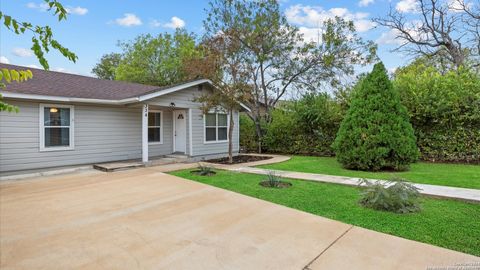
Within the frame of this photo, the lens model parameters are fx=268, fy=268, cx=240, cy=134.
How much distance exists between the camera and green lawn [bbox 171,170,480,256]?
11.3 ft

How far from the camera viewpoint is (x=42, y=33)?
5.41 feet

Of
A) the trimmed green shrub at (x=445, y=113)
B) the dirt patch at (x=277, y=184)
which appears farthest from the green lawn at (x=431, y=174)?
the dirt patch at (x=277, y=184)

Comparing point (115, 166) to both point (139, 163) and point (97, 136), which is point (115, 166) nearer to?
point (139, 163)

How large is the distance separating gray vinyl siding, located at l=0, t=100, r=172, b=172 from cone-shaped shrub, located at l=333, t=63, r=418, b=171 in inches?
305

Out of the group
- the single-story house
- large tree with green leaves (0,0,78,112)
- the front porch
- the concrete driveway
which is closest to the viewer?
large tree with green leaves (0,0,78,112)

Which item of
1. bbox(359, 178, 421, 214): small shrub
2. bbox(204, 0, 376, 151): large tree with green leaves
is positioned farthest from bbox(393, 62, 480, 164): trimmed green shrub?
bbox(359, 178, 421, 214): small shrub

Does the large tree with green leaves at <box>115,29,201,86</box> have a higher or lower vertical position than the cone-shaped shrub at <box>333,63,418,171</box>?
higher

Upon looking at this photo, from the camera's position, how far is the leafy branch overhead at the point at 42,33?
1.53m

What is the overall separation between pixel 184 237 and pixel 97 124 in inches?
314

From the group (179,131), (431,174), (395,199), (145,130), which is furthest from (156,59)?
(395,199)

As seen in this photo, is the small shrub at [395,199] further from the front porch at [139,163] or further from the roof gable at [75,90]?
the roof gable at [75,90]

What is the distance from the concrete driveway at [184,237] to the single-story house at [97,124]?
3.20 m

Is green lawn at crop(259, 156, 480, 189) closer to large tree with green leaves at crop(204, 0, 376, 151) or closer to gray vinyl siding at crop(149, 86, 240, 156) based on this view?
gray vinyl siding at crop(149, 86, 240, 156)

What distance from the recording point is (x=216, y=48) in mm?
10461
